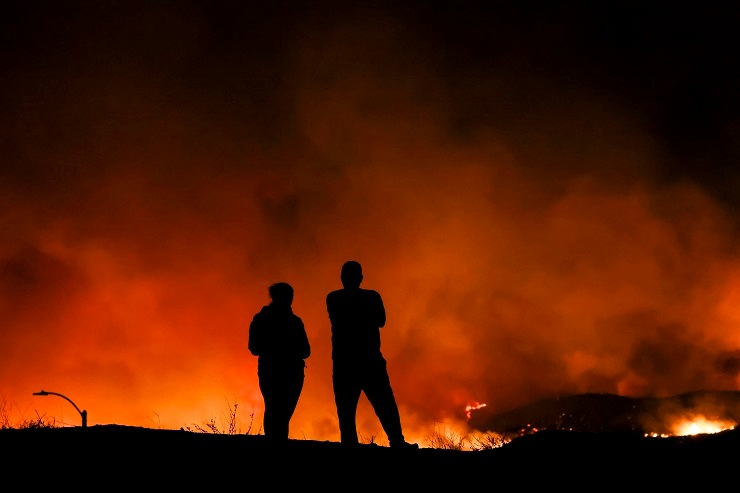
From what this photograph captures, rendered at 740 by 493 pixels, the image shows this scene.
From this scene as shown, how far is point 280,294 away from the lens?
27.6 feet

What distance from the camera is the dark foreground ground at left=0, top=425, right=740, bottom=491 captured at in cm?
549

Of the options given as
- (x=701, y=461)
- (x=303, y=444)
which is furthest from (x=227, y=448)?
(x=701, y=461)

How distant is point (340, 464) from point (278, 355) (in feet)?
8.18

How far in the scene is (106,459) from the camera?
5.93m

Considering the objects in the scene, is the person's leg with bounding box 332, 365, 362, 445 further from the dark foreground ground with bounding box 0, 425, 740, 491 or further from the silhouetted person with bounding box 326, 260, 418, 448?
the dark foreground ground with bounding box 0, 425, 740, 491

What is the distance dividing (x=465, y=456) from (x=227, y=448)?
2517 millimetres

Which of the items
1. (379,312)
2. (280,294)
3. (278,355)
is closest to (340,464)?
(379,312)

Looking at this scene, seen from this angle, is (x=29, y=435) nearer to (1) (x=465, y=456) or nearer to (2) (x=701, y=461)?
(1) (x=465, y=456)

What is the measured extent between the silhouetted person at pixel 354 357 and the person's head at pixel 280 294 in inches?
32.0

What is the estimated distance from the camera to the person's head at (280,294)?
27.6 ft

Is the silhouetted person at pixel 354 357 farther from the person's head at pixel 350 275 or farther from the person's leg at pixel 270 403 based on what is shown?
the person's leg at pixel 270 403

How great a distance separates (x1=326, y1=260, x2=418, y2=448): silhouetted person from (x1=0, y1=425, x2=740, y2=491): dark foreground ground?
A: 700 mm

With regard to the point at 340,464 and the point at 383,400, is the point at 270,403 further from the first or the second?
the point at 340,464

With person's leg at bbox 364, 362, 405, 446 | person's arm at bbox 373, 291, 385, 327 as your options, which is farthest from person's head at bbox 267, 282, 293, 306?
person's leg at bbox 364, 362, 405, 446
